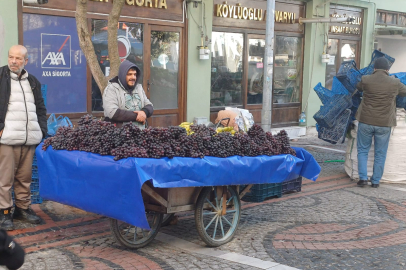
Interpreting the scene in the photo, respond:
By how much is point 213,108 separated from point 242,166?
731 centimetres

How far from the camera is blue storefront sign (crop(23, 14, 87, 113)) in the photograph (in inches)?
369

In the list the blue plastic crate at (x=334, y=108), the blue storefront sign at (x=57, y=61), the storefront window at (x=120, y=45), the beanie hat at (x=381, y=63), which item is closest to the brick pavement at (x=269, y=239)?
the blue plastic crate at (x=334, y=108)

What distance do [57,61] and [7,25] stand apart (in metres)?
1.15

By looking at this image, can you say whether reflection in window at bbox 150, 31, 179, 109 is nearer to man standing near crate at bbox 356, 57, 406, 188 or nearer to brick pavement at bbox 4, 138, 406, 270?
man standing near crate at bbox 356, 57, 406, 188

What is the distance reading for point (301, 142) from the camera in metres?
14.0

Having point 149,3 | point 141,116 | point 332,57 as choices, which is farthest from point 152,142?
point 332,57

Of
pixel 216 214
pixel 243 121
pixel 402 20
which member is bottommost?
pixel 216 214

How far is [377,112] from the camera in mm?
8781

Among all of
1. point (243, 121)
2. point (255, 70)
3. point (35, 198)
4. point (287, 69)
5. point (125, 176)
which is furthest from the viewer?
point (287, 69)

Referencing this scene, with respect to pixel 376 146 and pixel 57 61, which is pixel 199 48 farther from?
pixel 376 146

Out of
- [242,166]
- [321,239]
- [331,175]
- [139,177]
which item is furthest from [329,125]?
[139,177]

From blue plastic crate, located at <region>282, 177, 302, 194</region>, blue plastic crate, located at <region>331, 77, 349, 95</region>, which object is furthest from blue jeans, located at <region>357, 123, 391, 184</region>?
blue plastic crate, located at <region>282, 177, 302, 194</region>

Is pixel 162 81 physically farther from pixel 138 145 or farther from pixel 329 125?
pixel 138 145

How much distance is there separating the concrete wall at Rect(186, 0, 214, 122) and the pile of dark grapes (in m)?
6.29
